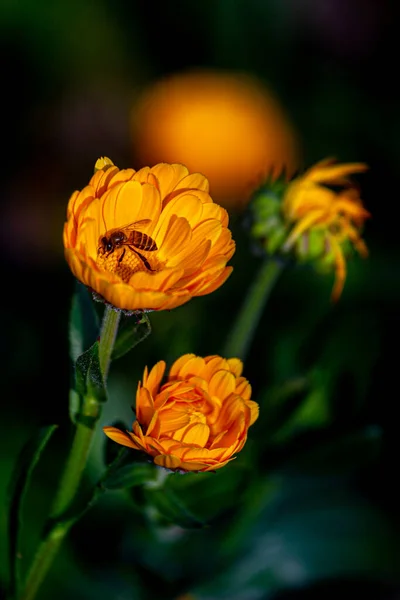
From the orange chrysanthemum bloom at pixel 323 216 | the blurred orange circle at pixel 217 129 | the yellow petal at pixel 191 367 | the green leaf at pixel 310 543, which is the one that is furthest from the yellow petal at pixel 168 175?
the blurred orange circle at pixel 217 129

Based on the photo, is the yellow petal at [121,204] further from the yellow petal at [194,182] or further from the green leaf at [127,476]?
the green leaf at [127,476]

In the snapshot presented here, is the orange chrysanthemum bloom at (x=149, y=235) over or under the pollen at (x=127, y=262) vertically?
over

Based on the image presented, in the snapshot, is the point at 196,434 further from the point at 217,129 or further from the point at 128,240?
the point at 217,129

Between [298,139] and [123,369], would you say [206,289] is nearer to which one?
[123,369]

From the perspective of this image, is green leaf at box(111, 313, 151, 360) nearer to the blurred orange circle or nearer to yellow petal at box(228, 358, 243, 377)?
yellow petal at box(228, 358, 243, 377)

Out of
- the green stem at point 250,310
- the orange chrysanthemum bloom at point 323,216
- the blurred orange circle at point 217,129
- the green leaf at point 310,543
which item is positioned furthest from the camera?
the blurred orange circle at point 217,129

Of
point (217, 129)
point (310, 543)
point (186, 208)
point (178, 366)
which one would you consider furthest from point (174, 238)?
point (217, 129)

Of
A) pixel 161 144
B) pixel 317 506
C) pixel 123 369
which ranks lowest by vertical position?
pixel 317 506

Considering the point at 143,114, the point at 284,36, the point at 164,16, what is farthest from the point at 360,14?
the point at 143,114

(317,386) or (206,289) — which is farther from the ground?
(206,289)
